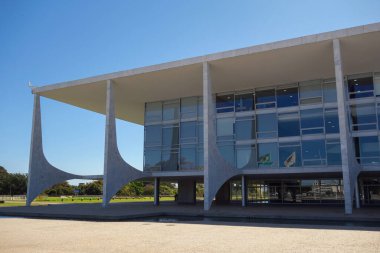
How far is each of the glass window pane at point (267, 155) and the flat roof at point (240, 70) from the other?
15.5ft

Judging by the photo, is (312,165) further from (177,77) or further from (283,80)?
(177,77)

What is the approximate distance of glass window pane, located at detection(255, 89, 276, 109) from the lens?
27.7m

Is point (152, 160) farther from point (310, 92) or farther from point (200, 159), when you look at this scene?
point (310, 92)

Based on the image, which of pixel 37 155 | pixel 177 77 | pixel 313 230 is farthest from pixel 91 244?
pixel 37 155

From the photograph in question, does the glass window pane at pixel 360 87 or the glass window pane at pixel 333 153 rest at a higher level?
the glass window pane at pixel 360 87

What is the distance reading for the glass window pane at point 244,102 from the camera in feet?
93.2

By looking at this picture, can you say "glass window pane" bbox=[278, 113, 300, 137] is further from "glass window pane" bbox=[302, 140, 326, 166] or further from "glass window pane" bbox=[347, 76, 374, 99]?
"glass window pane" bbox=[347, 76, 374, 99]

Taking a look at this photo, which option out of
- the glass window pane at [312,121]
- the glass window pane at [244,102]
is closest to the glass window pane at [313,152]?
the glass window pane at [312,121]

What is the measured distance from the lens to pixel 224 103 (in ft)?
96.9

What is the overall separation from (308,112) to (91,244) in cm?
2068

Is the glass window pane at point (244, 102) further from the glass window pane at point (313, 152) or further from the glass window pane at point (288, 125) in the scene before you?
the glass window pane at point (313, 152)

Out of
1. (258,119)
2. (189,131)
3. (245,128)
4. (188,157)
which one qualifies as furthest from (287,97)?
(188,157)

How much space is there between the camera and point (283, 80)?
2686 cm

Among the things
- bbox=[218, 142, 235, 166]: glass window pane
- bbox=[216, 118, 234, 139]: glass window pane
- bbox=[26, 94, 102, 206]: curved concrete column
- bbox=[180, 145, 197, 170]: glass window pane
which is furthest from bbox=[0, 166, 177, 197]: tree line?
bbox=[218, 142, 235, 166]: glass window pane
